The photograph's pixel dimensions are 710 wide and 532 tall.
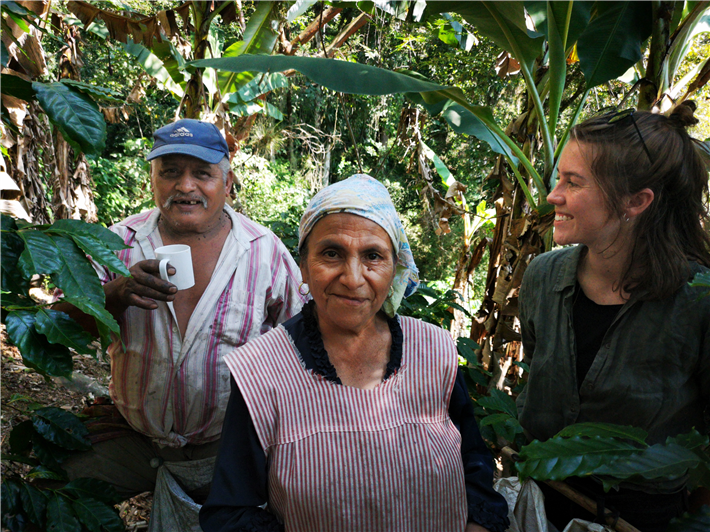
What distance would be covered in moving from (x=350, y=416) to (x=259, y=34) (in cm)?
369

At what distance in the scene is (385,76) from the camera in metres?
2.22

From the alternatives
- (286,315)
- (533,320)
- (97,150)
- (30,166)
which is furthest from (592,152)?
(30,166)

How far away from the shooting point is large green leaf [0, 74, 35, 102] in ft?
4.44

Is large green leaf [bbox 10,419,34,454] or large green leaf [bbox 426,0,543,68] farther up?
large green leaf [bbox 426,0,543,68]

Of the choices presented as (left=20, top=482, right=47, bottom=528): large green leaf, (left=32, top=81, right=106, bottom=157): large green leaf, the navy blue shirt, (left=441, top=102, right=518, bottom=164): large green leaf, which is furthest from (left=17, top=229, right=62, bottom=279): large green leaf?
(left=441, top=102, right=518, bottom=164): large green leaf

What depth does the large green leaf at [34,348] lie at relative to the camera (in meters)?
1.23

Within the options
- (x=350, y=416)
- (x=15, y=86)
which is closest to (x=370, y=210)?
(x=350, y=416)

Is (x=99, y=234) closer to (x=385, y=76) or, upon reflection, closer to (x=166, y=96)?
(x=385, y=76)

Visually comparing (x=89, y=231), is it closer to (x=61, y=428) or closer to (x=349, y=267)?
(x=349, y=267)

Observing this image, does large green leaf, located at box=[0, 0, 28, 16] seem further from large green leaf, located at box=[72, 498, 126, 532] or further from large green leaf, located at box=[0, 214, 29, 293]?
large green leaf, located at box=[72, 498, 126, 532]

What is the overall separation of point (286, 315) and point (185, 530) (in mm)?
912

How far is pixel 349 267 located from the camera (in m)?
1.38

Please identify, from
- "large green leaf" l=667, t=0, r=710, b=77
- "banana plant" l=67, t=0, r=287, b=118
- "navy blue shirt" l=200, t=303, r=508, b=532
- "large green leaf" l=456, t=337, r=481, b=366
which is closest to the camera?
"navy blue shirt" l=200, t=303, r=508, b=532

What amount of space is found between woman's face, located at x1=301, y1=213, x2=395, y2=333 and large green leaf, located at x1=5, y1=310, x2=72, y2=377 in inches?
26.3
